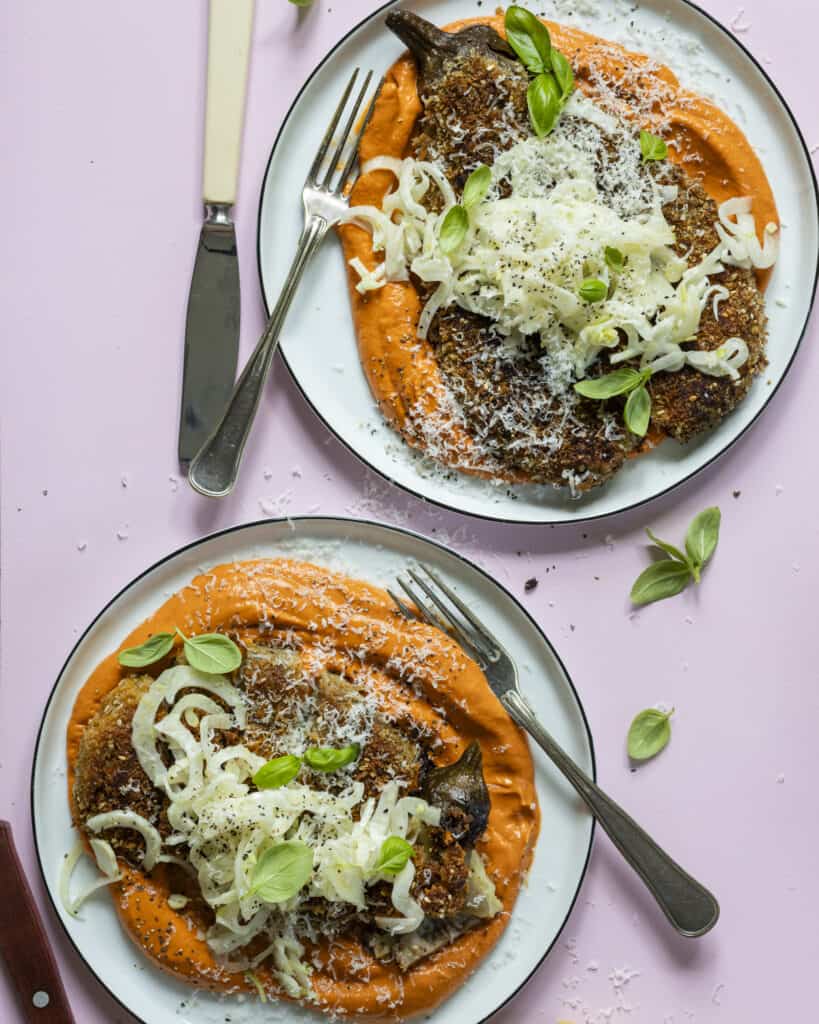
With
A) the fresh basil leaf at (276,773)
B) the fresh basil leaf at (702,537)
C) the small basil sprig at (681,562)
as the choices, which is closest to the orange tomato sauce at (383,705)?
Answer: the fresh basil leaf at (276,773)

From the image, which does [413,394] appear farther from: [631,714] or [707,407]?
[631,714]

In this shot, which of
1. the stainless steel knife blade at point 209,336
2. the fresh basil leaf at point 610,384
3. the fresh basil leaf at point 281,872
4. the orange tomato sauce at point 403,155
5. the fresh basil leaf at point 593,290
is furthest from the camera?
the stainless steel knife blade at point 209,336

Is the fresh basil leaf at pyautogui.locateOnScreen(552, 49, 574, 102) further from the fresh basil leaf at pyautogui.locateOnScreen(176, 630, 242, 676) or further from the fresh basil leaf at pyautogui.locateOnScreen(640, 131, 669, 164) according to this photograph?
the fresh basil leaf at pyautogui.locateOnScreen(176, 630, 242, 676)

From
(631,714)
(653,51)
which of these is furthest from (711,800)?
(653,51)

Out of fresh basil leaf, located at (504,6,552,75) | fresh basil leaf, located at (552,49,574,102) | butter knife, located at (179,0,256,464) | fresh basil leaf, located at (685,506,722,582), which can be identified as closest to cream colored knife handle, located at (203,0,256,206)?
butter knife, located at (179,0,256,464)

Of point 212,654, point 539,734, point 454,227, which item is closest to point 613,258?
point 454,227

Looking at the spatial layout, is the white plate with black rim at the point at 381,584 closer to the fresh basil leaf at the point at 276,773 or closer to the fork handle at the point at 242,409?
the fork handle at the point at 242,409

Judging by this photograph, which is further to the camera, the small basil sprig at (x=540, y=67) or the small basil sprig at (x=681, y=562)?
the small basil sprig at (x=681, y=562)
